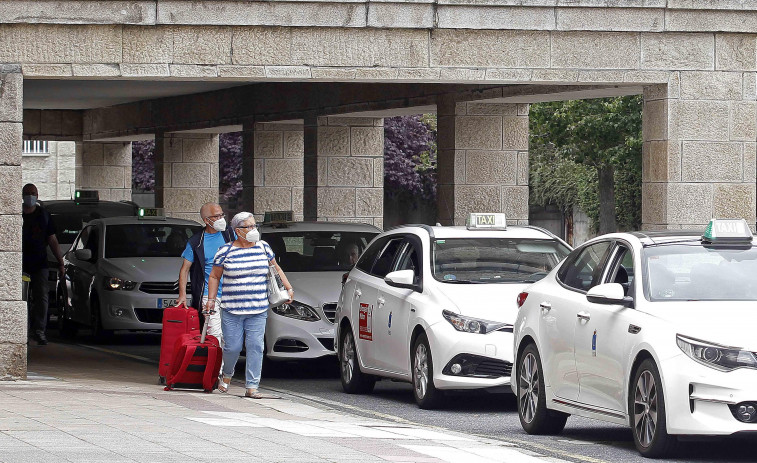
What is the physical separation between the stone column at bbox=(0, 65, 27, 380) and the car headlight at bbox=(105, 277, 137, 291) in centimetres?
517

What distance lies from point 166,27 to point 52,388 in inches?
156

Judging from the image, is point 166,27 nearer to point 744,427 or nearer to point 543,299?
point 543,299

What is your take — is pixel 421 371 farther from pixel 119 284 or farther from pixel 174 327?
pixel 119 284

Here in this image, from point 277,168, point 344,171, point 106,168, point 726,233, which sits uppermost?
point 106,168

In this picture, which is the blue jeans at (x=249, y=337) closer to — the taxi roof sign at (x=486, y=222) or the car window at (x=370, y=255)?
the car window at (x=370, y=255)

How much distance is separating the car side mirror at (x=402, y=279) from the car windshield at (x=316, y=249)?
3532mm

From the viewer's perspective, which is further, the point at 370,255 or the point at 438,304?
the point at 370,255

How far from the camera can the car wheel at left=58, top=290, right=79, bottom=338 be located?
71.4ft

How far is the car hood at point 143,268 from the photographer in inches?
784

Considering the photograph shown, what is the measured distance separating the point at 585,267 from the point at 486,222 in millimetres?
3534

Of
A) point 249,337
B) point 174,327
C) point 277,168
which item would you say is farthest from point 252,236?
point 277,168

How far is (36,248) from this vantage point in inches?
750

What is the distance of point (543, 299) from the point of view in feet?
36.6

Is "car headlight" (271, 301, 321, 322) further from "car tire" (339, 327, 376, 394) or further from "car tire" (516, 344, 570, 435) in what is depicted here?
"car tire" (516, 344, 570, 435)
